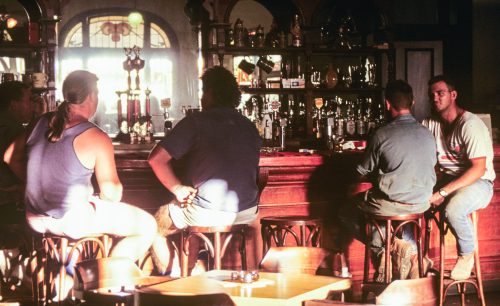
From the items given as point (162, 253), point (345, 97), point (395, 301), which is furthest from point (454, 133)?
point (345, 97)

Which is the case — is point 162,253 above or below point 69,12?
below

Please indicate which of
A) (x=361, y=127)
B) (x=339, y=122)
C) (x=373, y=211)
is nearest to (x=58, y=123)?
(x=373, y=211)

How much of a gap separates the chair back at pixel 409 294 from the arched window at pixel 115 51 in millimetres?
9466

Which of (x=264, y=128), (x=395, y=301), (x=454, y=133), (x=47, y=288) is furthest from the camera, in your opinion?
(x=264, y=128)

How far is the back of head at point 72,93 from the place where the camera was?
12.3ft

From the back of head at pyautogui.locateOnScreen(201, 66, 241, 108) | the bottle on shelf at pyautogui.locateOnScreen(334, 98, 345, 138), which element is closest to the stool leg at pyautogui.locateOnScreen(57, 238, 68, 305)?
the back of head at pyautogui.locateOnScreen(201, 66, 241, 108)

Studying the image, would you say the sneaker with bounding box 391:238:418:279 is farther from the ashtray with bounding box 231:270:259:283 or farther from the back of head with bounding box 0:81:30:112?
the back of head with bounding box 0:81:30:112

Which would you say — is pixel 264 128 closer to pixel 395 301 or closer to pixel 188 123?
pixel 188 123

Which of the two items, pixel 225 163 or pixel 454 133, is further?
pixel 454 133

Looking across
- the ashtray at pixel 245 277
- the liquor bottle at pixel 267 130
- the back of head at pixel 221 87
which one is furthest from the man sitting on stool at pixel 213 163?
the liquor bottle at pixel 267 130

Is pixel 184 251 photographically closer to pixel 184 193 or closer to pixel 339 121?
pixel 184 193

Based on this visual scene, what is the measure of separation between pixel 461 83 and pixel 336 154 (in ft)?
13.7

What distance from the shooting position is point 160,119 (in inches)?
457

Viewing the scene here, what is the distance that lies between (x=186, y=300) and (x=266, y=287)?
55 cm
